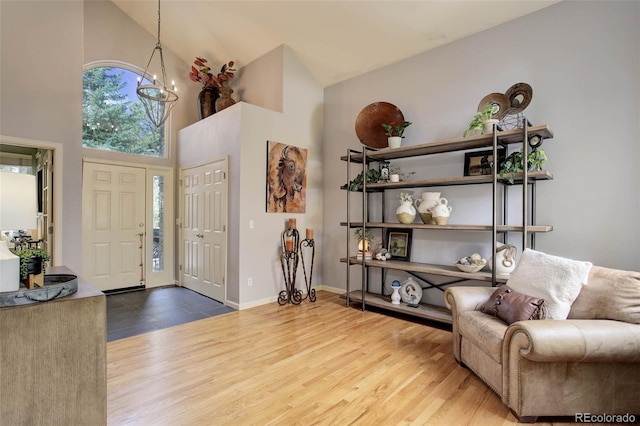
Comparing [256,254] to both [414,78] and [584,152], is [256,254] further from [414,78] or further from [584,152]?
[584,152]

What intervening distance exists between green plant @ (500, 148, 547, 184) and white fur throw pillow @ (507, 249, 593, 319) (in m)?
0.85

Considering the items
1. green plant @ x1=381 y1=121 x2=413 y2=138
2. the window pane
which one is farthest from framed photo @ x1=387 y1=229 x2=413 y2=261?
the window pane

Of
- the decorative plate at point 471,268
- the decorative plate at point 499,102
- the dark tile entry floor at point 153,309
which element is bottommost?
the dark tile entry floor at point 153,309

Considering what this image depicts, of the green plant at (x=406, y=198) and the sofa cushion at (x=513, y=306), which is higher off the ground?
the green plant at (x=406, y=198)

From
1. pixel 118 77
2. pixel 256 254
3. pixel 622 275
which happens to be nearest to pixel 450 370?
pixel 622 275

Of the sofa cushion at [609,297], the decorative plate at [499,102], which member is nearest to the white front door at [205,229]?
the decorative plate at [499,102]

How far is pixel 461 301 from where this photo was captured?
262cm

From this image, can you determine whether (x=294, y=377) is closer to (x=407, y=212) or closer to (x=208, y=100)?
(x=407, y=212)

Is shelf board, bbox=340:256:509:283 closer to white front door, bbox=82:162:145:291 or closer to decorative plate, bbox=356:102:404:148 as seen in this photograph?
decorative plate, bbox=356:102:404:148

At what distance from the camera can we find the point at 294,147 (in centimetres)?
459

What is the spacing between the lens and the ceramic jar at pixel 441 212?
3.46 metres

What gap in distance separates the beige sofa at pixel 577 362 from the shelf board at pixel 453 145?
1.42 m

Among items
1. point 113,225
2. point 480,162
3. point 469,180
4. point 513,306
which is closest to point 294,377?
point 513,306

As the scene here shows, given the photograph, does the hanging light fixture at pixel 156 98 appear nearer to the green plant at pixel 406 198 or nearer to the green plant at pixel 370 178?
the green plant at pixel 370 178
